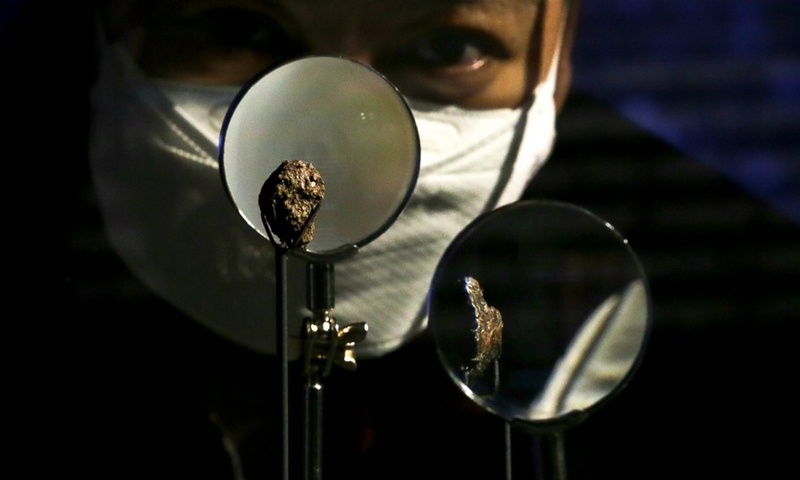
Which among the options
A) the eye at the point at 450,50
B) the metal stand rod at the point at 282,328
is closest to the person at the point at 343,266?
the eye at the point at 450,50

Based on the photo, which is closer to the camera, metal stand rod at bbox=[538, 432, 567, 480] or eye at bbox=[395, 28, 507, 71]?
metal stand rod at bbox=[538, 432, 567, 480]

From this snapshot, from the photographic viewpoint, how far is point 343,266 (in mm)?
1195

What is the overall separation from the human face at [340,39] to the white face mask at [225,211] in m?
0.03

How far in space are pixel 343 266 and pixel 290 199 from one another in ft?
1.37

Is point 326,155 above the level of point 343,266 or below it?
above

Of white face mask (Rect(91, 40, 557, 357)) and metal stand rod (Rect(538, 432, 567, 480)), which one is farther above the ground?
white face mask (Rect(91, 40, 557, 357))

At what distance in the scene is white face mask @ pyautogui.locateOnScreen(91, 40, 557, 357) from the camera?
1188 millimetres

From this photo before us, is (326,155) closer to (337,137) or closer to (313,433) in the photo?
(337,137)

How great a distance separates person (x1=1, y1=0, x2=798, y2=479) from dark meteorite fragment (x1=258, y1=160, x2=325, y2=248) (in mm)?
400

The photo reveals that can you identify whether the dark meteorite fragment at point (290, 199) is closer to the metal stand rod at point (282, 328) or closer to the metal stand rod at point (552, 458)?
the metal stand rod at point (282, 328)

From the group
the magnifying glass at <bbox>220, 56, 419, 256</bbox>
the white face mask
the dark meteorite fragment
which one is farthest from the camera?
the white face mask

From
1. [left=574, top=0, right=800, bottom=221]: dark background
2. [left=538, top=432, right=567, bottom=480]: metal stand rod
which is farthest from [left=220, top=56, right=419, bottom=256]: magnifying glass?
[left=574, top=0, right=800, bottom=221]: dark background

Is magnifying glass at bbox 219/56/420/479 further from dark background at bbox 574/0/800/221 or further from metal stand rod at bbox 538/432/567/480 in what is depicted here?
dark background at bbox 574/0/800/221

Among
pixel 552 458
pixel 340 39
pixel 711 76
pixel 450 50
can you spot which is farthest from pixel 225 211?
pixel 711 76
